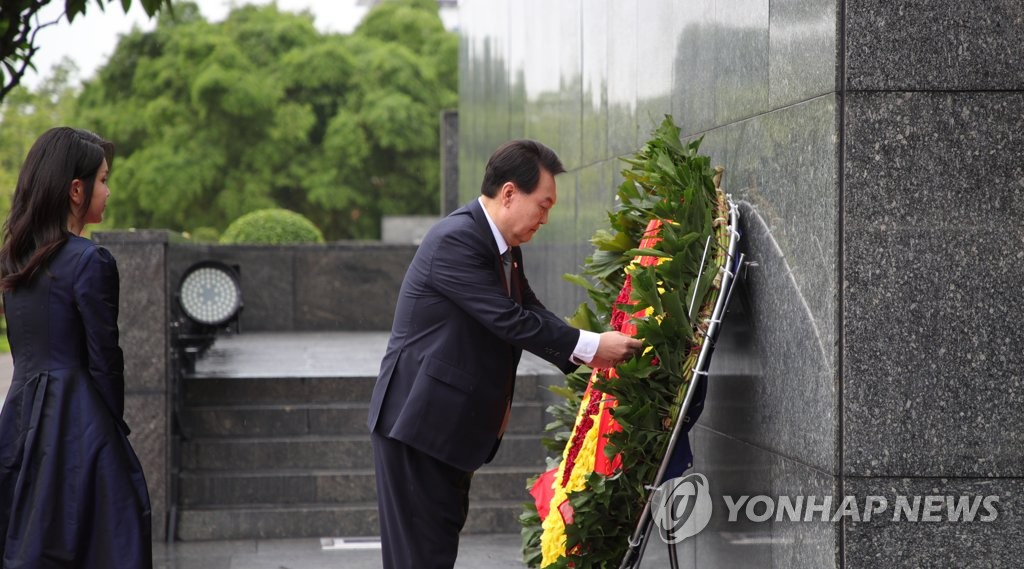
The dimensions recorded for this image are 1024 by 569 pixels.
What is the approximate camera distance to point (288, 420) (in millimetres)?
8812

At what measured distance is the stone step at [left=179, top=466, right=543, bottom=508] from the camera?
8.18 meters

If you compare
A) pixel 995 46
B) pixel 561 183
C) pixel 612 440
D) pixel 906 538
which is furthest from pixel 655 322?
pixel 561 183

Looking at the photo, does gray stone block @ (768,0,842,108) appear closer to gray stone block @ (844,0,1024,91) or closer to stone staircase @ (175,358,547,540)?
gray stone block @ (844,0,1024,91)

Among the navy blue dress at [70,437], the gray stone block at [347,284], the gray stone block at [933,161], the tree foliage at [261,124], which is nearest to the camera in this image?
the gray stone block at [933,161]

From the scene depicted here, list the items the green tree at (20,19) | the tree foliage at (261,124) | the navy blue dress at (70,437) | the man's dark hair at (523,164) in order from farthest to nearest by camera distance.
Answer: the tree foliage at (261,124) < the green tree at (20,19) < the man's dark hair at (523,164) < the navy blue dress at (70,437)

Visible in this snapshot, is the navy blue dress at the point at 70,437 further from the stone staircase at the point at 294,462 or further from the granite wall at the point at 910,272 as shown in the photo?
the stone staircase at the point at 294,462

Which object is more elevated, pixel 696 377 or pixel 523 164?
pixel 523 164

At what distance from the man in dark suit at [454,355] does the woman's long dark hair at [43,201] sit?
116cm

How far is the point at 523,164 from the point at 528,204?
0.14 meters

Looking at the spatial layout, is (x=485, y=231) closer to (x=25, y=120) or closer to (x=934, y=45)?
(x=934, y=45)

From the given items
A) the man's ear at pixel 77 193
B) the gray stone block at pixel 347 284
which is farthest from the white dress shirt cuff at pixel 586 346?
the gray stone block at pixel 347 284

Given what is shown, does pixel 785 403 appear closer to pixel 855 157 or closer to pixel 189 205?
pixel 855 157

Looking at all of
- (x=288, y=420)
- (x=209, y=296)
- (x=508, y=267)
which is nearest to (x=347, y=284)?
(x=209, y=296)

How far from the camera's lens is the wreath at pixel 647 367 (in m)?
4.13
